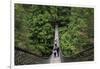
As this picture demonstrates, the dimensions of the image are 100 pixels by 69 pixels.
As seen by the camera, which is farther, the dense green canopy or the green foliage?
the green foliage

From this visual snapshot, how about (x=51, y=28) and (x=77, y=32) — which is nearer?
(x=51, y=28)

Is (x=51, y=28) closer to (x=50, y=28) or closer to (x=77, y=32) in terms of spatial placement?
(x=50, y=28)

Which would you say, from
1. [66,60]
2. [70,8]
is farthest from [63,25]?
[66,60]

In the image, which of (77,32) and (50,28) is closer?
(50,28)

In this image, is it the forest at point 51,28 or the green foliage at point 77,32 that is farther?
the green foliage at point 77,32

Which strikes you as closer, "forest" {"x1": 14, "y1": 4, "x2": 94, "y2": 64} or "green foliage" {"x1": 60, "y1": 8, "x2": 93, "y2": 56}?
"forest" {"x1": 14, "y1": 4, "x2": 94, "y2": 64}

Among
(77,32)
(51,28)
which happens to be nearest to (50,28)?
(51,28)

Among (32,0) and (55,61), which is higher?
(32,0)
